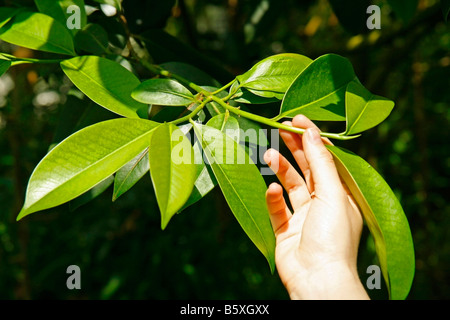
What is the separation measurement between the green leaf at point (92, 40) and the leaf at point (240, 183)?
248mm

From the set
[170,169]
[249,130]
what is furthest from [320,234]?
[170,169]

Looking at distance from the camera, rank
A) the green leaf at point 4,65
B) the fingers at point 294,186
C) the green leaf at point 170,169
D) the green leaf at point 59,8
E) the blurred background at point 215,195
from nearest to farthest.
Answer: the green leaf at point 170,169 < the green leaf at point 4,65 < the green leaf at point 59,8 < the fingers at point 294,186 < the blurred background at point 215,195

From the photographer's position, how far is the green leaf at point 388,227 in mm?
433

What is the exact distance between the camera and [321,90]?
0.50 meters

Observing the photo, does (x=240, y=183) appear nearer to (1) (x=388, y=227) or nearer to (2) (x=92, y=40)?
(1) (x=388, y=227)

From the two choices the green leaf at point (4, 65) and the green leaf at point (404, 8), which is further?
the green leaf at point (404, 8)

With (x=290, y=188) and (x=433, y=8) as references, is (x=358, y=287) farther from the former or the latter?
(x=433, y=8)

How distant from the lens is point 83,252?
5.88 feet

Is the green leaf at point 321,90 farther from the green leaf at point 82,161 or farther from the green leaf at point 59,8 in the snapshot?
the green leaf at point 59,8

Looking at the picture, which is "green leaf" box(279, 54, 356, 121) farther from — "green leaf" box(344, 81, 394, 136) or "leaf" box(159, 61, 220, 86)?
"leaf" box(159, 61, 220, 86)

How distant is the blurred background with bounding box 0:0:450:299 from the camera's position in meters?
1.28

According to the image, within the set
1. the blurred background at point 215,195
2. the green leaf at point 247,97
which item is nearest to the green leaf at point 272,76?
the green leaf at point 247,97

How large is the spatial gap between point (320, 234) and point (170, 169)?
0.97ft

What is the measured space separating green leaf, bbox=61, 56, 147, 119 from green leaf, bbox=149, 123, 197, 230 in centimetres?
10
